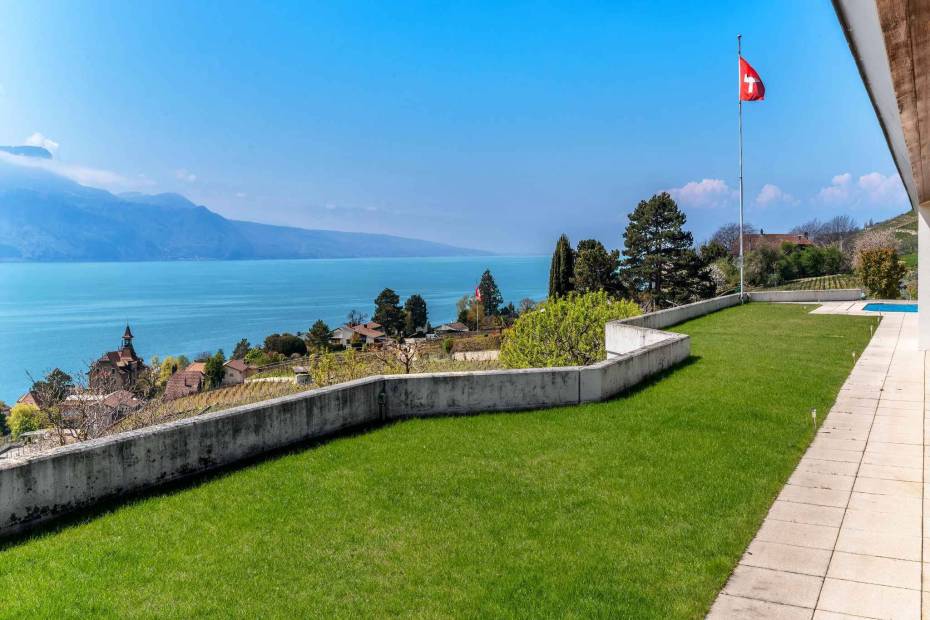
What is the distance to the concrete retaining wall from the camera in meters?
5.12

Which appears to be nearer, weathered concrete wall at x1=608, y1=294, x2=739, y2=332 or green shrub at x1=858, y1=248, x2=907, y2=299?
weathered concrete wall at x1=608, y1=294, x2=739, y2=332

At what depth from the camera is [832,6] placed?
3078mm

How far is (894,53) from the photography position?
326 centimetres

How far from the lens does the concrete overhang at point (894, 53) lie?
9.08 feet

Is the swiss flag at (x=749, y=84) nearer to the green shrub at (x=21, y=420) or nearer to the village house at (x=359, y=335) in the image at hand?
the green shrub at (x=21, y=420)

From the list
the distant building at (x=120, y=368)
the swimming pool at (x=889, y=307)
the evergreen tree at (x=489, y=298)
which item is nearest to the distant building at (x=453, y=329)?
the evergreen tree at (x=489, y=298)

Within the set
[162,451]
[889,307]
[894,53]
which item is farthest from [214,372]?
[894,53]

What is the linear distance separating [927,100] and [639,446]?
172 inches

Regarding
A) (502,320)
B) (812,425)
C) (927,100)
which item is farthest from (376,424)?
Result: (502,320)

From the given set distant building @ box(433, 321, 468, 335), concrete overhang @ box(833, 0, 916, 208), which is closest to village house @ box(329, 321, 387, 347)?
distant building @ box(433, 321, 468, 335)

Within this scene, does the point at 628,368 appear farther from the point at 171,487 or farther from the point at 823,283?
the point at 823,283

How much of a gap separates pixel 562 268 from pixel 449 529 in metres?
55.0

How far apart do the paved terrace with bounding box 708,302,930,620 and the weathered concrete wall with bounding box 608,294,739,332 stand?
8.14m

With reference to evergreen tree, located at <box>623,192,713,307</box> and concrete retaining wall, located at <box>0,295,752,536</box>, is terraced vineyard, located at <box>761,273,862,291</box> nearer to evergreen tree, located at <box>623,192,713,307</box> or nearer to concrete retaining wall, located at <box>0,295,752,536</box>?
evergreen tree, located at <box>623,192,713,307</box>
